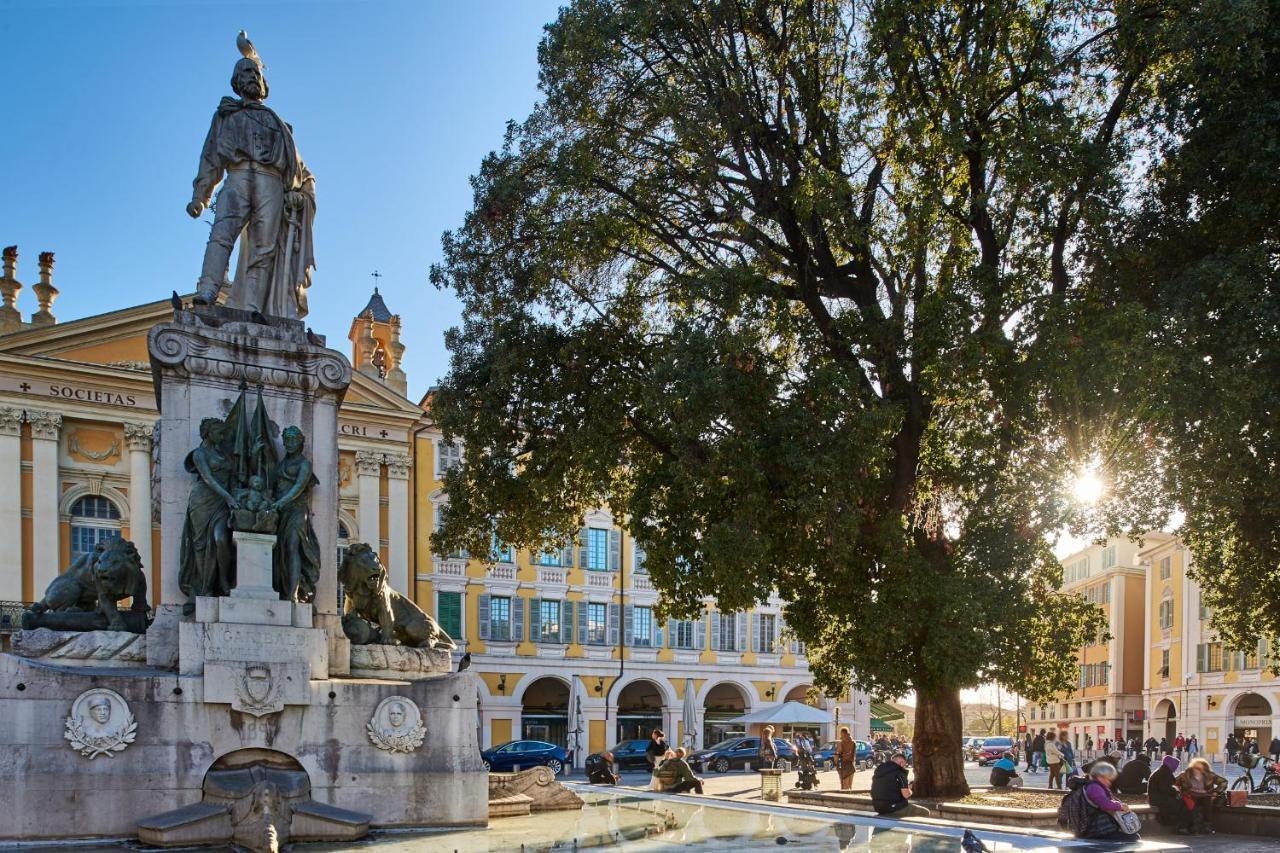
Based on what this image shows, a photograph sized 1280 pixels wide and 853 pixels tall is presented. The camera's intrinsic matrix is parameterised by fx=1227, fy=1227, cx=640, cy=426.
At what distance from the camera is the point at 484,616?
45250 millimetres

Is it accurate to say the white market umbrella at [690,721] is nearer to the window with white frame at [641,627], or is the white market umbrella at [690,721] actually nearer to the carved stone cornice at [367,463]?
the window with white frame at [641,627]

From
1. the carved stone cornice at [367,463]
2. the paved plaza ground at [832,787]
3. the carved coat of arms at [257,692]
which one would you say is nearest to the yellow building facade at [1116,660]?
the paved plaza ground at [832,787]

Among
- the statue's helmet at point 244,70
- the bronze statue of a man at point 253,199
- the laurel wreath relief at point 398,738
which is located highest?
the statue's helmet at point 244,70

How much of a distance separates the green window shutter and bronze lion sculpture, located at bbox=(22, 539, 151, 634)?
114ft

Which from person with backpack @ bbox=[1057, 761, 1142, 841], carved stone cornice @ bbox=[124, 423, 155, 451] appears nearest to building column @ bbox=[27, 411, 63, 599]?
carved stone cornice @ bbox=[124, 423, 155, 451]

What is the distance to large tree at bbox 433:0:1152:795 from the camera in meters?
15.0

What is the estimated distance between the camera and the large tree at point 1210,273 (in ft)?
44.9

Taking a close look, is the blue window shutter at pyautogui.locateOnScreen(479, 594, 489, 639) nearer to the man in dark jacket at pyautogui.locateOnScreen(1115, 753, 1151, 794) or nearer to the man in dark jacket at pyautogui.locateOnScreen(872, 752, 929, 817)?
the man in dark jacket at pyautogui.locateOnScreen(1115, 753, 1151, 794)

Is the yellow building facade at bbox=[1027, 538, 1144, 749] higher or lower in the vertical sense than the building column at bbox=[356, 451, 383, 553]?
lower

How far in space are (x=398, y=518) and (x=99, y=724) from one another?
116 feet

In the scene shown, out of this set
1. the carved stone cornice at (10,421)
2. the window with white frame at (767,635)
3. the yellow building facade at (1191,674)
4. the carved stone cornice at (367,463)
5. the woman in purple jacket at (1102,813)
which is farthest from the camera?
the yellow building facade at (1191,674)

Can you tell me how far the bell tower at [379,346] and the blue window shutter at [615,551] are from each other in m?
10.1

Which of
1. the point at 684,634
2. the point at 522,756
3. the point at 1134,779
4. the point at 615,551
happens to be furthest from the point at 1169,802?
the point at 684,634

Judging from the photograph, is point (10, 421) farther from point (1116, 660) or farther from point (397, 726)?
point (1116, 660)
